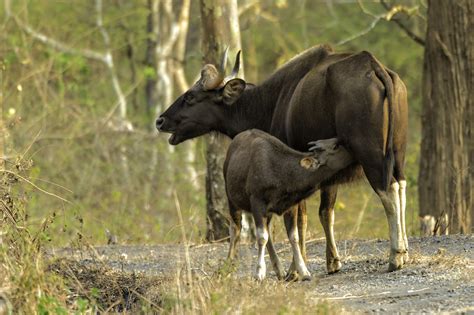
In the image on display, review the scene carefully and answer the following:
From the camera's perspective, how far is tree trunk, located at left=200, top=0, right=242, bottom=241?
48.5ft

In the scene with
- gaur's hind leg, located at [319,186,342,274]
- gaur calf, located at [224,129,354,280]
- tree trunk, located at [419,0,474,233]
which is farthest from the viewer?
tree trunk, located at [419,0,474,233]

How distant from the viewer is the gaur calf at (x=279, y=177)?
10578mm

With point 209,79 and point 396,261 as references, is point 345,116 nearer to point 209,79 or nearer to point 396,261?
point 396,261

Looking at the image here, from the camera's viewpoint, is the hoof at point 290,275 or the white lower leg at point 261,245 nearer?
the white lower leg at point 261,245

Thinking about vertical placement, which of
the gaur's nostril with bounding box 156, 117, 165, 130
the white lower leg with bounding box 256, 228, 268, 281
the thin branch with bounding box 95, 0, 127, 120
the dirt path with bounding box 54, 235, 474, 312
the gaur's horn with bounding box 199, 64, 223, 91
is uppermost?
the thin branch with bounding box 95, 0, 127, 120

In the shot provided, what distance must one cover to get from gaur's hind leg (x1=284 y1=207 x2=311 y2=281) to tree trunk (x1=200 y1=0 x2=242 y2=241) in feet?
12.7

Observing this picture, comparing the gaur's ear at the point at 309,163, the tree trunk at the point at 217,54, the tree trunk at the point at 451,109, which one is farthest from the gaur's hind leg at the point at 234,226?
the tree trunk at the point at 451,109

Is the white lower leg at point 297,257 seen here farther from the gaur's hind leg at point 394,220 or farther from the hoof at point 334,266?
the gaur's hind leg at point 394,220

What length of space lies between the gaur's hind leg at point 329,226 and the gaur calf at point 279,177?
565mm

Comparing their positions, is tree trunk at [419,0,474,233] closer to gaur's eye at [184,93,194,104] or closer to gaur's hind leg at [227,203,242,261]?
gaur's eye at [184,93,194,104]

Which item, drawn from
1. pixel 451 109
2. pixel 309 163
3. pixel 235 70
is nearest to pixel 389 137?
pixel 309 163

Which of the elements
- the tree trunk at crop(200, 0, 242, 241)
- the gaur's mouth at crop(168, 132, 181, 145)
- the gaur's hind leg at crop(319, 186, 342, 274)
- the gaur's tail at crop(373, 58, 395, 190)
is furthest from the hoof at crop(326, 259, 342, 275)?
the tree trunk at crop(200, 0, 242, 241)

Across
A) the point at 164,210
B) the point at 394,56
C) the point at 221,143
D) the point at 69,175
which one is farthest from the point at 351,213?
the point at 394,56

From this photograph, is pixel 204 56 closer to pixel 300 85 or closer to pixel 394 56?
pixel 300 85
